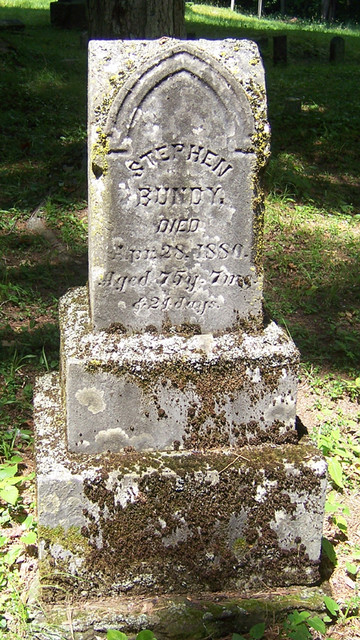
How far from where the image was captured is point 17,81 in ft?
29.9

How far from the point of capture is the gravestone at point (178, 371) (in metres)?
2.66

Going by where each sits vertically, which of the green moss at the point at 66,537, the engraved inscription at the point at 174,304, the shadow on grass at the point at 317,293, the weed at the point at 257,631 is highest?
the engraved inscription at the point at 174,304

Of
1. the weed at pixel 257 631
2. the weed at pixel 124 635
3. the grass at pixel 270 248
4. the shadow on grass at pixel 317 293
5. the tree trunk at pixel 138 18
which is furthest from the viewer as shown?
the tree trunk at pixel 138 18

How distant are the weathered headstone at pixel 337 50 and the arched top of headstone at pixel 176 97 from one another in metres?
11.2

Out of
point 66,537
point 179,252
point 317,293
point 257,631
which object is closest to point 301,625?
point 257,631

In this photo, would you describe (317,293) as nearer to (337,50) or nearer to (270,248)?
(270,248)

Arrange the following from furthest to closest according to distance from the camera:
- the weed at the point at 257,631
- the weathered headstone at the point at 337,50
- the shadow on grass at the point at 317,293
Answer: the weathered headstone at the point at 337,50 → the shadow on grass at the point at 317,293 → the weed at the point at 257,631

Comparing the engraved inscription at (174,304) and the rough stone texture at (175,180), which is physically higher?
the rough stone texture at (175,180)

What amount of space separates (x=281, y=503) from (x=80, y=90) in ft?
24.7

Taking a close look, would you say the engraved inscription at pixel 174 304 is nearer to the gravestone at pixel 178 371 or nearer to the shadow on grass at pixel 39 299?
the gravestone at pixel 178 371

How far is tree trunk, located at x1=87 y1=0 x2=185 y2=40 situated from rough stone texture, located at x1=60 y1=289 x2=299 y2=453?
4009 mm

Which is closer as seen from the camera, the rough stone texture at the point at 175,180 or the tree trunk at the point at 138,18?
the rough stone texture at the point at 175,180

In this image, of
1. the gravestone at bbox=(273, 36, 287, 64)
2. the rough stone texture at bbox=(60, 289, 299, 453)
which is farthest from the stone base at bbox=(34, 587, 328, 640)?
the gravestone at bbox=(273, 36, 287, 64)

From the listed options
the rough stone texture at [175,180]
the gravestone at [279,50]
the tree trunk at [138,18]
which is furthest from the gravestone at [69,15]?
the rough stone texture at [175,180]
